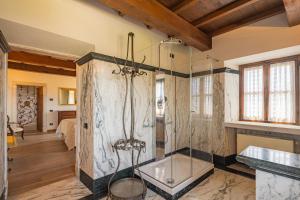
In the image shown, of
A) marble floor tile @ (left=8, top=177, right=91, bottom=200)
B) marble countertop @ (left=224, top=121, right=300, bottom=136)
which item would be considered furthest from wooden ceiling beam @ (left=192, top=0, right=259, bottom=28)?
marble floor tile @ (left=8, top=177, right=91, bottom=200)

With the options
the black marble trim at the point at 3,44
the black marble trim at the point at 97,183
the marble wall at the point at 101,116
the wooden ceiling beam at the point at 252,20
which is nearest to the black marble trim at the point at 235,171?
the marble wall at the point at 101,116

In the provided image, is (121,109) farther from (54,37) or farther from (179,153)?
(179,153)

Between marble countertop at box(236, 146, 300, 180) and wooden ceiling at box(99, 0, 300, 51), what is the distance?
1.78 m

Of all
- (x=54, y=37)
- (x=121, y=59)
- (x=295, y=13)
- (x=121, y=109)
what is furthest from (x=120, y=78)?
(x=295, y=13)

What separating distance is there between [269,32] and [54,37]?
10.0 feet

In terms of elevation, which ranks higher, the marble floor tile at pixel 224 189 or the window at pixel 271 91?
the window at pixel 271 91

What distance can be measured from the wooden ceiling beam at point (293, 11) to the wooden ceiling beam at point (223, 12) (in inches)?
15.8

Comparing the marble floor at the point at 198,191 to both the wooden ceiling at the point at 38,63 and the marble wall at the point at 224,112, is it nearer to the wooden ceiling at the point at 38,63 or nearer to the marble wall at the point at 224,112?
the marble wall at the point at 224,112

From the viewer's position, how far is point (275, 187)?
739mm

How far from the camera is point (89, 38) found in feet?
6.98

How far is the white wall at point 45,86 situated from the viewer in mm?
5582

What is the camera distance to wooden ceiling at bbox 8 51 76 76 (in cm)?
449

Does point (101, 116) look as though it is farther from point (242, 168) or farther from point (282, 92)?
point (282, 92)

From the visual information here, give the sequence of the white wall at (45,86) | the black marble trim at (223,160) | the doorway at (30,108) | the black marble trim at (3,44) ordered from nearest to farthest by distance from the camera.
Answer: the black marble trim at (3,44), the black marble trim at (223,160), the white wall at (45,86), the doorway at (30,108)
